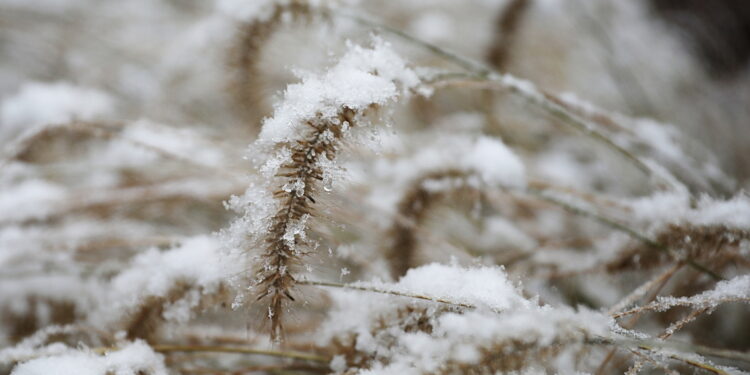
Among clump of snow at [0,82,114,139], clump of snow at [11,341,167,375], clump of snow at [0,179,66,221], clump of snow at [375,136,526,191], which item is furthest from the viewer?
clump of snow at [0,82,114,139]

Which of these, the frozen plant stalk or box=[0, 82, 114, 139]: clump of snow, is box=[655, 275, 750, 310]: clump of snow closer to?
the frozen plant stalk

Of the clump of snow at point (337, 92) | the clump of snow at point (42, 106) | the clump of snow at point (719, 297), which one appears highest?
the clump of snow at point (42, 106)

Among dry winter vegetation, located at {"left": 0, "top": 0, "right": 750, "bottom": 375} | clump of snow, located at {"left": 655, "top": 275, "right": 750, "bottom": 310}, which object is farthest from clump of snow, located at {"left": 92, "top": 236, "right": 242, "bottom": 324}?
clump of snow, located at {"left": 655, "top": 275, "right": 750, "bottom": 310}

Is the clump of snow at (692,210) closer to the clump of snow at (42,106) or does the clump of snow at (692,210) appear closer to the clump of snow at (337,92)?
the clump of snow at (337,92)

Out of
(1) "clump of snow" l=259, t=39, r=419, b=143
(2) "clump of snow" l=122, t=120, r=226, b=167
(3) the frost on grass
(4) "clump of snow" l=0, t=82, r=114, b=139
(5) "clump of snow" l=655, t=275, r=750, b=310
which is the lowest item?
(3) the frost on grass

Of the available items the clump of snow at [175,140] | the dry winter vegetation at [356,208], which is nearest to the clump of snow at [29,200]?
the dry winter vegetation at [356,208]

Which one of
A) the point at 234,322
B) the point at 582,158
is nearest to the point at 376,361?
the point at 234,322

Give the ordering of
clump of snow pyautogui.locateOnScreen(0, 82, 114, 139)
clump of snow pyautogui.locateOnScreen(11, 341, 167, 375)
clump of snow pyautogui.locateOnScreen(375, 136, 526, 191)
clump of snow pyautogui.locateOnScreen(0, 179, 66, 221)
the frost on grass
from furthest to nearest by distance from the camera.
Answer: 1. clump of snow pyautogui.locateOnScreen(0, 82, 114, 139)
2. clump of snow pyautogui.locateOnScreen(0, 179, 66, 221)
3. clump of snow pyautogui.locateOnScreen(375, 136, 526, 191)
4. clump of snow pyautogui.locateOnScreen(11, 341, 167, 375)
5. the frost on grass

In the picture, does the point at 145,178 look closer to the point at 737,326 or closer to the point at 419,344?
the point at 419,344
